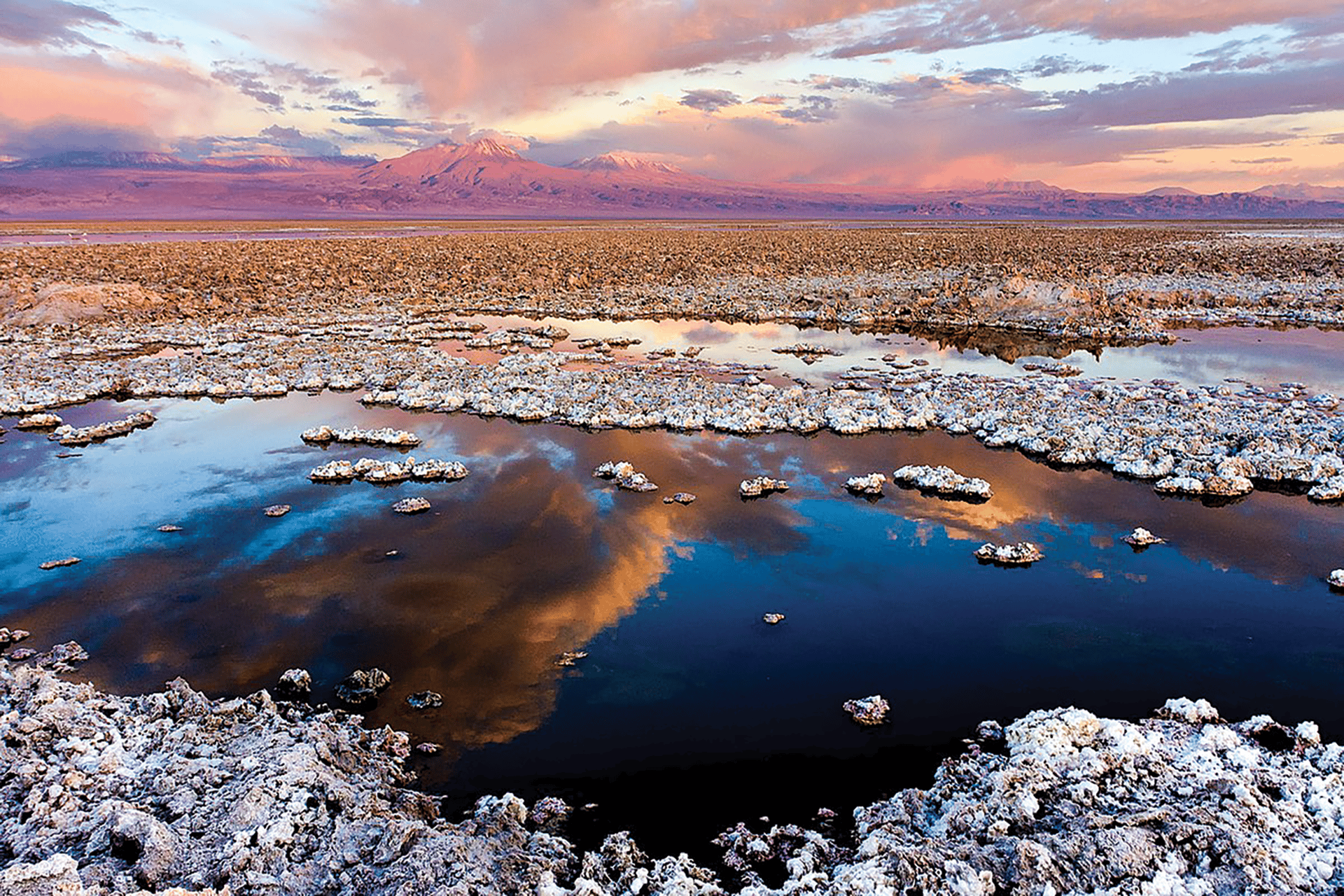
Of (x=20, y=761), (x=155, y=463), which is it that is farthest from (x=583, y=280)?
(x=20, y=761)

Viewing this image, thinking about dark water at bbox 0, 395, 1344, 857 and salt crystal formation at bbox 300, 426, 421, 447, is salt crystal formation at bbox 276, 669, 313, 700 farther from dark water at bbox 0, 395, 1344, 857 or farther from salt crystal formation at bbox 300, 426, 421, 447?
salt crystal formation at bbox 300, 426, 421, 447

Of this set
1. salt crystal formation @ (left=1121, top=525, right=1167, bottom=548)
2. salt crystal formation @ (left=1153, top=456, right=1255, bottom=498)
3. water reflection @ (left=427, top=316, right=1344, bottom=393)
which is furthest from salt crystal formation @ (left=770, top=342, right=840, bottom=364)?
salt crystal formation @ (left=1121, top=525, right=1167, bottom=548)

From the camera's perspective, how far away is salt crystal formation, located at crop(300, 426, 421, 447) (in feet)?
38.1

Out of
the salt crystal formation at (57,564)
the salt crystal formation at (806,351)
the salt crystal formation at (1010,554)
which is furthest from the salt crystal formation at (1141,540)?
the salt crystal formation at (57,564)

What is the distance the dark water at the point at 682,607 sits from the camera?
542cm

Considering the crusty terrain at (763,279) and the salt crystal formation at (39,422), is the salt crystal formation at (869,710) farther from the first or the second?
the crusty terrain at (763,279)

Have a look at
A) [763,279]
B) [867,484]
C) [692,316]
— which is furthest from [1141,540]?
[763,279]

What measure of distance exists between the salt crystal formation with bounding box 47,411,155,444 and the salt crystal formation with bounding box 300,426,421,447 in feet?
10.3

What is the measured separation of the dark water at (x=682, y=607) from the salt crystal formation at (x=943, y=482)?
0.87ft

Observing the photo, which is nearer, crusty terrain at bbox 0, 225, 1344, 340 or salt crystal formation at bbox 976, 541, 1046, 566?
salt crystal formation at bbox 976, 541, 1046, 566

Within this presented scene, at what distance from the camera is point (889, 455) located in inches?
433

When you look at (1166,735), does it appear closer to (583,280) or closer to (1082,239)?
(583,280)

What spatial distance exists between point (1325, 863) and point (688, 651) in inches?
165

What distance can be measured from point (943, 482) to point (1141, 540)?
2.32 metres
